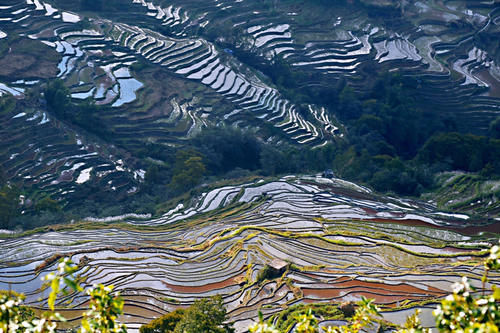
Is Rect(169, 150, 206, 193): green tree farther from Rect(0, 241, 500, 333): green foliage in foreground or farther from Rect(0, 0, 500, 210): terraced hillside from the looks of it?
Rect(0, 241, 500, 333): green foliage in foreground

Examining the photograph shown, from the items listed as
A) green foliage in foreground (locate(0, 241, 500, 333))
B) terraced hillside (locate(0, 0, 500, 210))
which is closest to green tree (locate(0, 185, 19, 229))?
terraced hillside (locate(0, 0, 500, 210))

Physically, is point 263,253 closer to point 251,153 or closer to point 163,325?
point 163,325

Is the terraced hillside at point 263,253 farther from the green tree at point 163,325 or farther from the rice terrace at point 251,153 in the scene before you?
the green tree at point 163,325

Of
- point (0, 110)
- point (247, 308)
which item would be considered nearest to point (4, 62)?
point (0, 110)

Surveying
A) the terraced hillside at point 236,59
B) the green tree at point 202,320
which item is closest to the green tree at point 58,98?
the terraced hillside at point 236,59

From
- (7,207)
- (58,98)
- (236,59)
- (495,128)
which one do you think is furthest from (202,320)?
(236,59)
